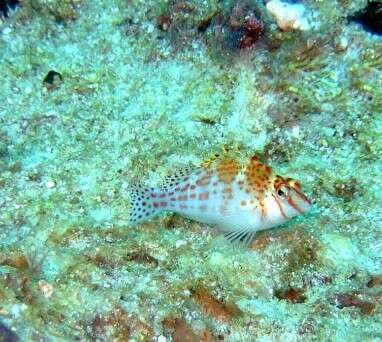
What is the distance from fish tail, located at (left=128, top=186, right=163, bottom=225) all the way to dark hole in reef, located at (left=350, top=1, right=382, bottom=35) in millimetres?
3090

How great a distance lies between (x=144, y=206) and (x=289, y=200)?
3.62 feet

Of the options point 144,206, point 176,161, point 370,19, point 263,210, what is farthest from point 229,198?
point 370,19

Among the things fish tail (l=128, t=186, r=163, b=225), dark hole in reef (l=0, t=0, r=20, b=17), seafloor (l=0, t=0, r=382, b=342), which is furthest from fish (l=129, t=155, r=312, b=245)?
dark hole in reef (l=0, t=0, r=20, b=17)

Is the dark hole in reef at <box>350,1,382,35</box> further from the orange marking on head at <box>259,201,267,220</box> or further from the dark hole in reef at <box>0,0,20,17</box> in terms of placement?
the dark hole in reef at <box>0,0,20,17</box>

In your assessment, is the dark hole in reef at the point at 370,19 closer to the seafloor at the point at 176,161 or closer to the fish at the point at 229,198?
the seafloor at the point at 176,161

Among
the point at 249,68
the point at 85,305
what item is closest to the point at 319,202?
the point at 249,68

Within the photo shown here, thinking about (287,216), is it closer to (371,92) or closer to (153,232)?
(153,232)

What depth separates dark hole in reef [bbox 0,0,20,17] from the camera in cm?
595

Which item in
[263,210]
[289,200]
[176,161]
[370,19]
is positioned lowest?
[263,210]

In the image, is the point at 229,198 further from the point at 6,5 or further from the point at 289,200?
the point at 6,5

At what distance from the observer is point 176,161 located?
432 cm

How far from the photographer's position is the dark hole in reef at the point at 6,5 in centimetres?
595

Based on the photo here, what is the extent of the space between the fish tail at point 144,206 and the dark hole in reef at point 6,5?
142 inches

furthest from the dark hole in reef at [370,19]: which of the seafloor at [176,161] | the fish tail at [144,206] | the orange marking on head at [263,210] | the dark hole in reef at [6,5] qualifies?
the dark hole in reef at [6,5]
